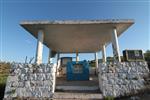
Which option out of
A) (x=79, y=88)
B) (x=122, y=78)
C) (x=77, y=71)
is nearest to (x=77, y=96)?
(x=79, y=88)

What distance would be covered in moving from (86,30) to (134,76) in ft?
10.5

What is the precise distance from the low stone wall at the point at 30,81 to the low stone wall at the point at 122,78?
213 cm

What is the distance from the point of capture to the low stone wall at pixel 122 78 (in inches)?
206

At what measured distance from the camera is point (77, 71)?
8.05 meters

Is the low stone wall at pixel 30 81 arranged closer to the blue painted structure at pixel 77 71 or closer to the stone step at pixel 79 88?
the stone step at pixel 79 88

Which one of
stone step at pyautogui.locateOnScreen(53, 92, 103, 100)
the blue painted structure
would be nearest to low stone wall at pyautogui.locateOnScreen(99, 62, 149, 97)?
stone step at pyautogui.locateOnScreen(53, 92, 103, 100)

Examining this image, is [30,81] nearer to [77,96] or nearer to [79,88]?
[77,96]

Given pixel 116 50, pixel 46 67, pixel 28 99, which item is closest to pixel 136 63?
pixel 116 50

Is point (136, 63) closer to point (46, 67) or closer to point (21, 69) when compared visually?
point (46, 67)

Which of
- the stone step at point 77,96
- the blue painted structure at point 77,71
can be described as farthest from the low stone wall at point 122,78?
the blue painted structure at point 77,71

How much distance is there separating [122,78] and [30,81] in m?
3.70

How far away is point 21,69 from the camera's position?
542cm

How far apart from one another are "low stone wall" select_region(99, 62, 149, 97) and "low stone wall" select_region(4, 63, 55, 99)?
6.99ft

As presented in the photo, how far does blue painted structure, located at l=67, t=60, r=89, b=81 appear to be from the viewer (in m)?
7.81
